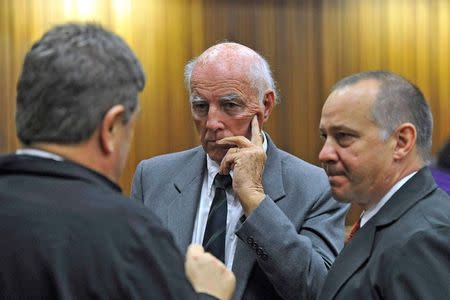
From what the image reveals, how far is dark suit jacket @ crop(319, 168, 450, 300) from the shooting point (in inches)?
71.7

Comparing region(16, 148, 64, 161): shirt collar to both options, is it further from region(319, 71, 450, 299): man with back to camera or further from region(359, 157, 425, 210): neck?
region(359, 157, 425, 210): neck

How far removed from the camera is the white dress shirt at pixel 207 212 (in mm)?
2502

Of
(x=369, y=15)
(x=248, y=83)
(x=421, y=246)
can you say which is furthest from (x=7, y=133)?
(x=421, y=246)

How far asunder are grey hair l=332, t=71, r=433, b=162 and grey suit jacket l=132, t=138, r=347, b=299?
45 centimetres

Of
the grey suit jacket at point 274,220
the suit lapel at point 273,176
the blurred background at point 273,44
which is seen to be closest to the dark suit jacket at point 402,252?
the grey suit jacket at point 274,220

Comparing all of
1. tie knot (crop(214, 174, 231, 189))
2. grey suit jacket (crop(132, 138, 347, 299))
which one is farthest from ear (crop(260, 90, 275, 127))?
tie knot (crop(214, 174, 231, 189))

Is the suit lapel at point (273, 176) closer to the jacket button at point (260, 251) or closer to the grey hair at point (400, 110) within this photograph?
the jacket button at point (260, 251)

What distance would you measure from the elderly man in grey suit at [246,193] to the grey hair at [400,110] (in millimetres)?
446

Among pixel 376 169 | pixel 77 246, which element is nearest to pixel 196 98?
pixel 376 169

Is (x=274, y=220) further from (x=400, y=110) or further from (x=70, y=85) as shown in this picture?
(x=70, y=85)

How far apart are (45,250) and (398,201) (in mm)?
917

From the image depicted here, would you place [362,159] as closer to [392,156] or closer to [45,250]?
[392,156]

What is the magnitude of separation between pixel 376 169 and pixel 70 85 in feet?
2.89

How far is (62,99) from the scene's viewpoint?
1491 millimetres
